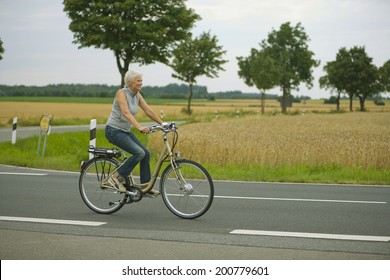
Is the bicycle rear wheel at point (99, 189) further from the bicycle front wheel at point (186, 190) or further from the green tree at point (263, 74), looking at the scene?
the green tree at point (263, 74)

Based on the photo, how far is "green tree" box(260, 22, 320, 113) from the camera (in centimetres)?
8631

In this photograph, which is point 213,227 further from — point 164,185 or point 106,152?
point 106,152

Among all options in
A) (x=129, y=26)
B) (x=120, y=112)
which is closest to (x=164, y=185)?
(x=120, y=112)

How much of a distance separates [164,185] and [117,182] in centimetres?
71

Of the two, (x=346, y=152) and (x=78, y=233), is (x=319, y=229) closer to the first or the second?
(x=78, y=233)

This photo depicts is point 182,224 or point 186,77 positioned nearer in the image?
point 182,224

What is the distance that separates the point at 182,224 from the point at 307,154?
909 cm

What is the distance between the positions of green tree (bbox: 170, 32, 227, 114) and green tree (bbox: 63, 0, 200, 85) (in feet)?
51.5

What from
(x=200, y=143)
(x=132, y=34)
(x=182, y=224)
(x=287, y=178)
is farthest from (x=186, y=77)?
(x=182, y=224)

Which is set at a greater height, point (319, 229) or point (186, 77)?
point (186, 77)

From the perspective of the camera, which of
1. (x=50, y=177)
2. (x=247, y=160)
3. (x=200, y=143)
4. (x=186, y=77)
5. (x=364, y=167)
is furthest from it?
(x=186, y=77)

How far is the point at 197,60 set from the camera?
6103cm

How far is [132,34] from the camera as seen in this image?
4188 cm
